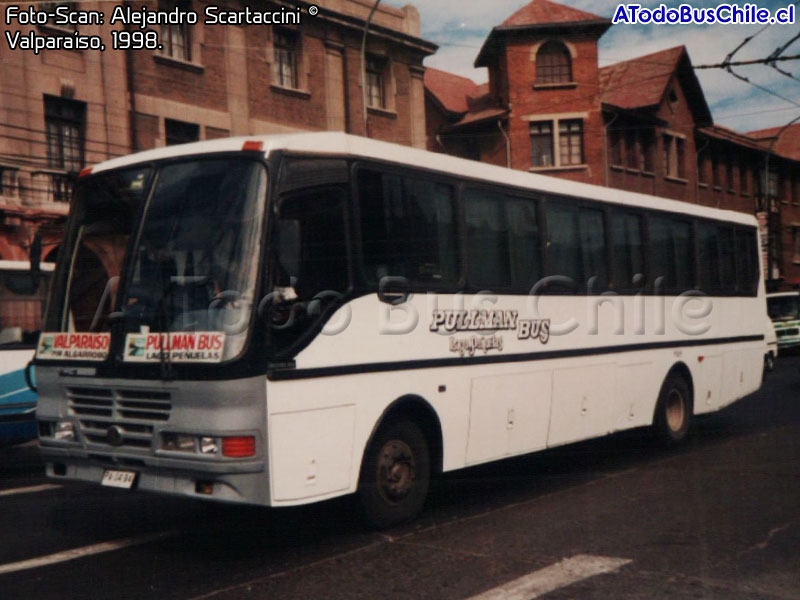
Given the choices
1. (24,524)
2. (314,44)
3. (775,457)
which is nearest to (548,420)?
(775,457)

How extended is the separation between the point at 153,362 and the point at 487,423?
3110 mm

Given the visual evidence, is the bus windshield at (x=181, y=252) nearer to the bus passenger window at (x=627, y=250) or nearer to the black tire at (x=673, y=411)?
the bus passenger window at (x=627, y=250)

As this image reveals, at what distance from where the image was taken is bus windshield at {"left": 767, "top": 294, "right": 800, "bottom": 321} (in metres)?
33.0

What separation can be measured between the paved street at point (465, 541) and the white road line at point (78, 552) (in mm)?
14

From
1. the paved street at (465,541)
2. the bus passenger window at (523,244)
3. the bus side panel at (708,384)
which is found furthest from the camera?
the bus side panel at (708,384)

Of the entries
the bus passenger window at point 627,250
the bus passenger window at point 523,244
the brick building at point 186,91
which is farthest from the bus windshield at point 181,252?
the brick building at point 186,91

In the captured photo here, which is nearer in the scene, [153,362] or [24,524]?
[153,362]

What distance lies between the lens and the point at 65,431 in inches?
281

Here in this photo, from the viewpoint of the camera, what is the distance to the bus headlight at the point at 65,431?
7.08 meters

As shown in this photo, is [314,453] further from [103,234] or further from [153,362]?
[103,234]

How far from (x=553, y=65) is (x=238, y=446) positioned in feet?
114

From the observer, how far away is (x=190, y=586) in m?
5.97

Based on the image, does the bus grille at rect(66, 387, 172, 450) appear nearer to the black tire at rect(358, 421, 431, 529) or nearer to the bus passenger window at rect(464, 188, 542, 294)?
the black tire at rect(358, 421, 431, 529)

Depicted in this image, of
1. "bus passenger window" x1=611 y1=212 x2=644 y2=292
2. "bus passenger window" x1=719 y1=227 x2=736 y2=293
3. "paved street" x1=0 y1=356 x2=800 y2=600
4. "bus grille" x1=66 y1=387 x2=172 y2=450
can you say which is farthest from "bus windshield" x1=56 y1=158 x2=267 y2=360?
"bus passenger window" x1=719 y1=227 x2=736 y2=293
